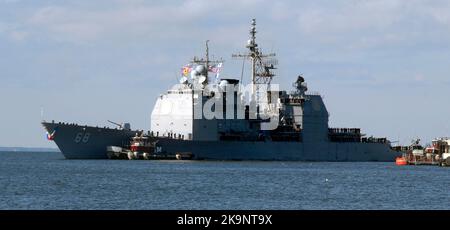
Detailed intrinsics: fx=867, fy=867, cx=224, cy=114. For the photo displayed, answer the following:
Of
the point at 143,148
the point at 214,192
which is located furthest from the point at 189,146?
the point at 214,192

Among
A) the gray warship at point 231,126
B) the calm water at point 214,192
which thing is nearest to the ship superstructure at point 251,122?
the gray warship at point 231,126

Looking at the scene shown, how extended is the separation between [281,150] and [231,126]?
6.36 metres

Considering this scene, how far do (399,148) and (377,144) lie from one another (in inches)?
237

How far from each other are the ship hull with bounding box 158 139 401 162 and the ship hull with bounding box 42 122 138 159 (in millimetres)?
4956

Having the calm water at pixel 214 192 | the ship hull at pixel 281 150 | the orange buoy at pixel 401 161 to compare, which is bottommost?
the calm water at pixel 214 192

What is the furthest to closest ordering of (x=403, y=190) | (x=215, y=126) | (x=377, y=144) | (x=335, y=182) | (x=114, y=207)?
1. (x=377, y=144)
2. (x=215, y=126)
3. (x=335, y=182)
4. (x=403, y=190)
5. (x=114, y=207)

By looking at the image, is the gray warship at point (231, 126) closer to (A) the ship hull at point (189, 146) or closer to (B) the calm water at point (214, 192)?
(A) the ship hull at point (189, 146)

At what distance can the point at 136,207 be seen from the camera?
3369 cm

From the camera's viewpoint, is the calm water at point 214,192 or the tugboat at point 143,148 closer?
the calm water at point 214,192

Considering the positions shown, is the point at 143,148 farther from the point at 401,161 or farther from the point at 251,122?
the point at 401,161

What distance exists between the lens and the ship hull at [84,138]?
83625mm
